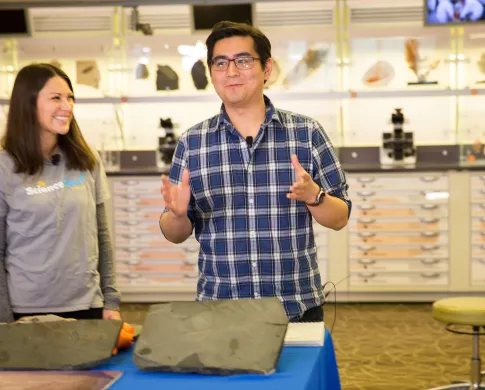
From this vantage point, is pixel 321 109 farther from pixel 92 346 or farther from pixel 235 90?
pixel 92 346

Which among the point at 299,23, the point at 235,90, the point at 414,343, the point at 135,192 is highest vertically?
the point at 299,23

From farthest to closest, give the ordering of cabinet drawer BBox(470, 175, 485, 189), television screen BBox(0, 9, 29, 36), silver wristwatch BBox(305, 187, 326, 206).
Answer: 1. television screen BBox(0, 9, 29, 36)
2. cabinet drawer BBox(470, 175, 485, 189)
3. silver wristwatch BBox(305, 187, 326, 206)

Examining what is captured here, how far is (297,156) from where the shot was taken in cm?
250

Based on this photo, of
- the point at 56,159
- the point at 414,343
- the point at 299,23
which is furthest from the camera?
the point at 299,23

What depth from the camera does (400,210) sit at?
6.58 meters

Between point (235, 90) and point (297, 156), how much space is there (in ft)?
0.91

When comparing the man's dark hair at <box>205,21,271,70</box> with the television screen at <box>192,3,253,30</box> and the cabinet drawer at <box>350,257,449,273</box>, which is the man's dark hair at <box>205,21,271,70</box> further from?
the television screen at <box>192,3,253,30</box>

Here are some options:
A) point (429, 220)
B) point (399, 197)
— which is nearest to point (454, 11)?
point (399, 197)

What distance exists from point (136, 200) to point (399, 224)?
2.12 metres

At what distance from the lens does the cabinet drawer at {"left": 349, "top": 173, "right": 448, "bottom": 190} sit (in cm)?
652

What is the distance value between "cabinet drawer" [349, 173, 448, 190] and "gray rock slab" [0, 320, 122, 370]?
15.4 ft

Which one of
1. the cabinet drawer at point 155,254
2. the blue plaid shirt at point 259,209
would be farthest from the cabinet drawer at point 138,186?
the blue plaid shirt at point 259,209

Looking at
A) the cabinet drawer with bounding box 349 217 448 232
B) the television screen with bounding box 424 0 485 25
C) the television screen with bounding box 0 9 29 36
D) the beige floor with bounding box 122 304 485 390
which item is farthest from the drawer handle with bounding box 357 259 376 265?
the television screen with bounding box 0 9 29 36

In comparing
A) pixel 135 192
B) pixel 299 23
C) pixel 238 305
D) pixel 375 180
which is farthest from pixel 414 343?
pixel 238 305
